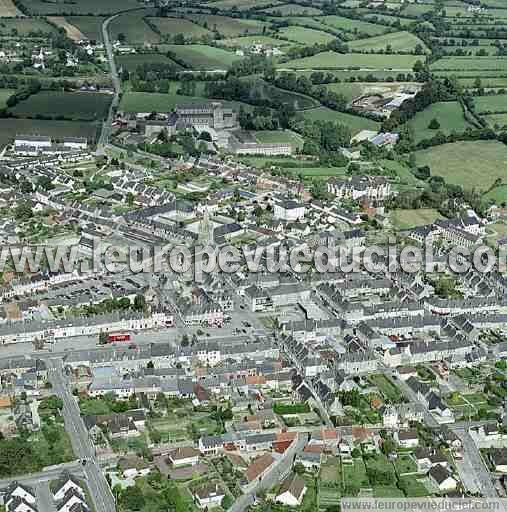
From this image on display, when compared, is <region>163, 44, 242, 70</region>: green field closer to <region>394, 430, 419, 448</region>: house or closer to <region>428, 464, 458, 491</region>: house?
<region>394, 430, 419, 448</region>: house

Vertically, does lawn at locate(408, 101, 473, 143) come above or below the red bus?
above

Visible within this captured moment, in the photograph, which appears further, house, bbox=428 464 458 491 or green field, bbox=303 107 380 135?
green field, bbox=303 107 380 135

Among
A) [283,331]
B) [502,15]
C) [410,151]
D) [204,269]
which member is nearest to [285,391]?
[283,331]

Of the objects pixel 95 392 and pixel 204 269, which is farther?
pixel 204 269

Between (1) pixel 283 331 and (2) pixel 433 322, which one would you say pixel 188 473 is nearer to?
(1) pixel 283 331

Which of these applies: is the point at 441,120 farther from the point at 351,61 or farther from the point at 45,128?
the point at 45,128

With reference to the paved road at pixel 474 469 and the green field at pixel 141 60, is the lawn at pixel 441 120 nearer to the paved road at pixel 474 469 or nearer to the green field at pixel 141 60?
the green field at pixel 141 60

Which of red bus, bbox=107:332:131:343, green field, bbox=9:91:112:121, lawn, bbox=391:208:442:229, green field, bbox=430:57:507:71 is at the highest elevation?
green field, bbox=430:57:507:71

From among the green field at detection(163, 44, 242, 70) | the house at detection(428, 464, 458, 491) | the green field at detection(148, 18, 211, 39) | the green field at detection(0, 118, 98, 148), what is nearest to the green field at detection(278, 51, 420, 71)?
the green field at detection(163, 44, 242, 70)
